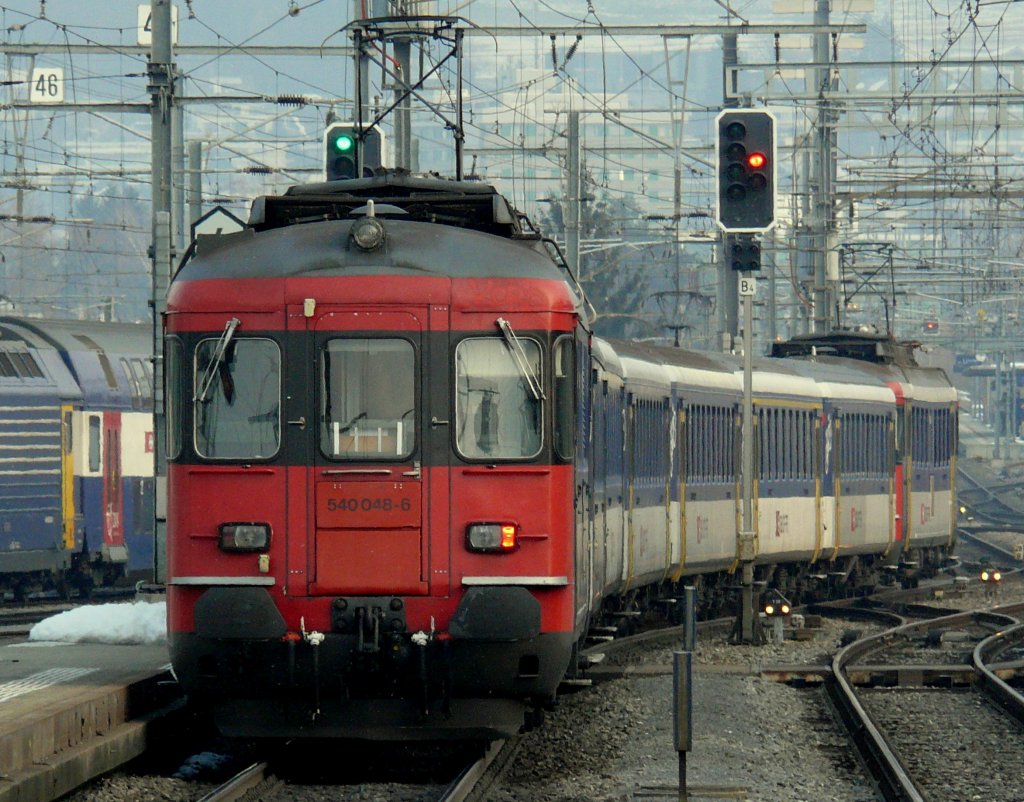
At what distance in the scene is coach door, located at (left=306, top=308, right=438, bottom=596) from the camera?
35.4ft

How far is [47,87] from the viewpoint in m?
32.7

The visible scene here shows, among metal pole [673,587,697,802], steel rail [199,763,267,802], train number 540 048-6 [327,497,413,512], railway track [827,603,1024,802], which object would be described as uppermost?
train number 540 048-6 [327,497,413,512]

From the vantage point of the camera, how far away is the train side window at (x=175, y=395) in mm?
11031

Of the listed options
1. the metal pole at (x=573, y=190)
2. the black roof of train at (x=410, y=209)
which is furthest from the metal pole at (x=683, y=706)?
the metal pole at (x=573, y=190)

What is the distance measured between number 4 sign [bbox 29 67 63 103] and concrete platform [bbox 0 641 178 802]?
18.7 meters

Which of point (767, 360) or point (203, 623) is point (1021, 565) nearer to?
point (767, 360)

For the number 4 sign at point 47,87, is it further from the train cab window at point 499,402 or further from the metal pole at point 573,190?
the train cab window at point 499,402

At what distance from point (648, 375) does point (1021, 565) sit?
19.7 metres

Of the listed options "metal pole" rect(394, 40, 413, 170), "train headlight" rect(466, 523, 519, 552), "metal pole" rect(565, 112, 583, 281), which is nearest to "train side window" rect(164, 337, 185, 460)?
"train headlight" rect(466, 523, 519, 552)

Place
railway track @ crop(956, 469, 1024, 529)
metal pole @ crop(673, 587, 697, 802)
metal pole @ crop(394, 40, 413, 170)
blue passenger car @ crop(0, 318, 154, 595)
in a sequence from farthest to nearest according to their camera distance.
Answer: railway track @ crop(956, 469, 1024, 529)
blue passenger car @ crop(0, 318, 154, 595)
metal pole @ crop(394, 40, 413, 170)
metal pole @ crop(673, 587, 697, 802)

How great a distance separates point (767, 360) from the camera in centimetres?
2544

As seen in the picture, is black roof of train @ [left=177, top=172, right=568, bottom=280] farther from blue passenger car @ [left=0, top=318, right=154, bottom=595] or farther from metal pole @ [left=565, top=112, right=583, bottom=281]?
metal pole @ [left=565, top=112, right=583, bottom=281]

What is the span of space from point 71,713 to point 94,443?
16.1 meters

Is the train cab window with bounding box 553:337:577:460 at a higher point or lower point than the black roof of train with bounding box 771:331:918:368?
lower
